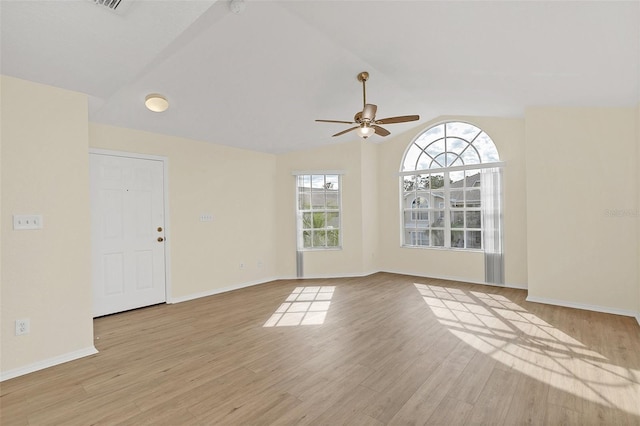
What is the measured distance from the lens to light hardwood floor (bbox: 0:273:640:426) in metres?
1.95

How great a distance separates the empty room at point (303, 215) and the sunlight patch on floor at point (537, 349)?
25 mm

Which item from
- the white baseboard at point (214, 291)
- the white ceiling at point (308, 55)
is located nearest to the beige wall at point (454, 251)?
the white ceiling at point (308, 55)

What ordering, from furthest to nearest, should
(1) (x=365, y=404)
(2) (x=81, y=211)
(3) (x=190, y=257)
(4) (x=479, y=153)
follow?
(4) (x=479, y=153)
(3) (x=190, y=257)
(2) (x=81, y=211)
(1) (x=365, y=404)

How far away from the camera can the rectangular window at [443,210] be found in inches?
220

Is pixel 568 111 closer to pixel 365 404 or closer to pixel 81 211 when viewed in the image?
pixel 365 404

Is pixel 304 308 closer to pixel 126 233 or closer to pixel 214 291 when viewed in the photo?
pixel 214 291

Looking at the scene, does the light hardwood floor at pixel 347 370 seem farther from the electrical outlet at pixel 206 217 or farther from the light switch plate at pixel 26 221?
the electrical outlet at pixel 206 217

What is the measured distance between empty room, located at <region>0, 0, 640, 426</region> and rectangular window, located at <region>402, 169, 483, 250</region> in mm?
54

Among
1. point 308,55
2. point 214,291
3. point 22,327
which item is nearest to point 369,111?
point 308,55

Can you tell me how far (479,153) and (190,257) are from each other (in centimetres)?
526

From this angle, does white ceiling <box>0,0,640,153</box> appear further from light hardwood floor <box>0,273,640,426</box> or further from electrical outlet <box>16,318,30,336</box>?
light hardwood floor <box>0,273,640,426</box>

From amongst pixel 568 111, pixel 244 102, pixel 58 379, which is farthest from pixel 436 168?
pixel 58 379

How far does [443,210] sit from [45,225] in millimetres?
5813

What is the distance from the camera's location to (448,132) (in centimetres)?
584
